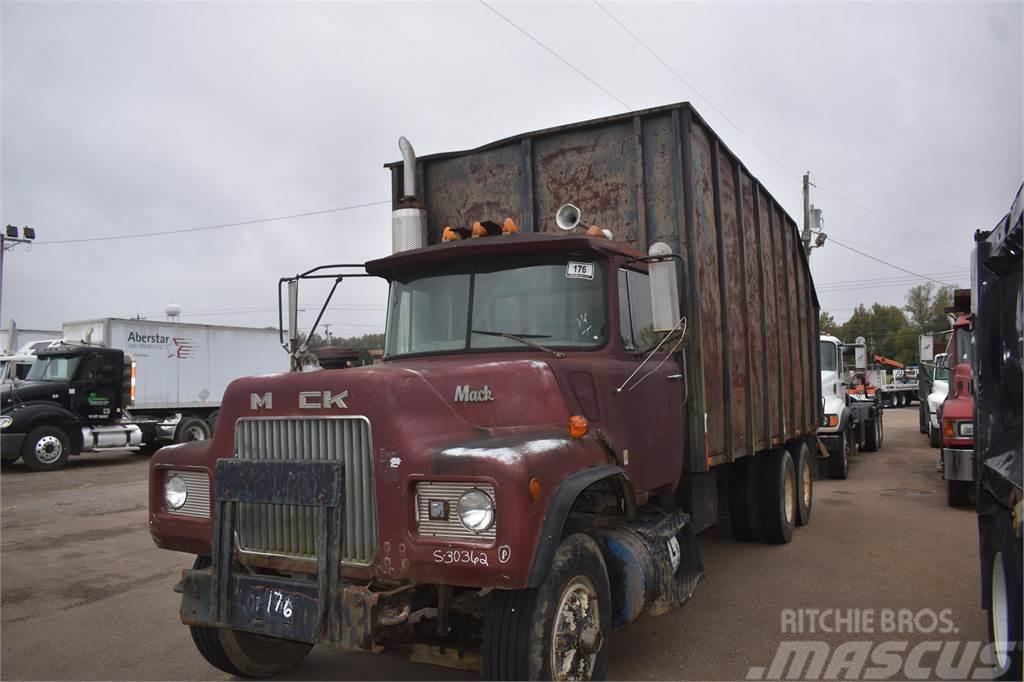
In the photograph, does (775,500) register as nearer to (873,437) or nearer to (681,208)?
(681,208)

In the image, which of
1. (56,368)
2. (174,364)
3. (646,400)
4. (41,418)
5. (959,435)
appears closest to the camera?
(646,400)

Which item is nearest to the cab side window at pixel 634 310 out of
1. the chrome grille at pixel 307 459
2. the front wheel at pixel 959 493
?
the chrome grille at pixel 307 459

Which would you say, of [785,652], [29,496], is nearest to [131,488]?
[29,496]

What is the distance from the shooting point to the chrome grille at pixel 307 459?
3.38 meters

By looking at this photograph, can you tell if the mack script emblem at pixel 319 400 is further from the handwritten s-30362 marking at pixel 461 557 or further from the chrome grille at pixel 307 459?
the handwritten s-30362 marking at pixel 461 557

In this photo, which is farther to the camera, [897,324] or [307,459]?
[897,324]

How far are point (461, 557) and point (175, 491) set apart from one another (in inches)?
72.8

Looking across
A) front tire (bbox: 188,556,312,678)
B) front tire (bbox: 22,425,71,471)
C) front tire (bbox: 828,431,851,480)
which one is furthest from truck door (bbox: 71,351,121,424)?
front tire (bbox: 828,431,851,480)

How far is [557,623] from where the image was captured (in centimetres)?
344

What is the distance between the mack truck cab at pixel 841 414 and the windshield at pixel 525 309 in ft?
23.2

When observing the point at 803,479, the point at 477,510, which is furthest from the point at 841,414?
the point at 477,510

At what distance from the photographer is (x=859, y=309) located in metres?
78.6

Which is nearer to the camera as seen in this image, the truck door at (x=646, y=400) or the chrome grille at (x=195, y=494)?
the chrome grille at (x=195, y=494)

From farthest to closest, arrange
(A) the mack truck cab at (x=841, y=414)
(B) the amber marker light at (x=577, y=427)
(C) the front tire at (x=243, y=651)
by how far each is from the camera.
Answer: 1. (A) the mack truck cab at (x=841, y=414)
2. (C) the front tire at (x=243, y=651)
3. (B) the amber marker light at (x=577, y=427)
